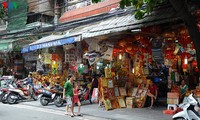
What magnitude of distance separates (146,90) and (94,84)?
293cm

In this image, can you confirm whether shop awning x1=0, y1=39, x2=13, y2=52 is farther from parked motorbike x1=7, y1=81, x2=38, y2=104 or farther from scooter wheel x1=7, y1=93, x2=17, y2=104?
scooter wheel x1=7, y1=93, x2=17, y2=104

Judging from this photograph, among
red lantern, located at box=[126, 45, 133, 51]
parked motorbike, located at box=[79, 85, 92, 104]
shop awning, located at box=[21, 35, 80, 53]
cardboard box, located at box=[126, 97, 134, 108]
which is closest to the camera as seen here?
red lantern, located at box=[126, 45, 133, 51]

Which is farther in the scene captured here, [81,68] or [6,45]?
[6,45]

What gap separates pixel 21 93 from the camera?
50.4 ft

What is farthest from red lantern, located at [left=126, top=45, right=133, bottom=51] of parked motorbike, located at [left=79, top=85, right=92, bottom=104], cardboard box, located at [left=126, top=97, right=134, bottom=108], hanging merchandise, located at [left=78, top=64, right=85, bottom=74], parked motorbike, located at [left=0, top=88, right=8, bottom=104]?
parked motorbike, located at [left=0, top=88, right=8, bottom=104]

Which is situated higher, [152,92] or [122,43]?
→ [122,43]

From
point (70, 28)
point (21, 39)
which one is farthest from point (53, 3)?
point (70, 28)

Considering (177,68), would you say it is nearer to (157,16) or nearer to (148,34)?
(148,34)

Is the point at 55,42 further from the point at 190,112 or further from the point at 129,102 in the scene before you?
the point at 190,112

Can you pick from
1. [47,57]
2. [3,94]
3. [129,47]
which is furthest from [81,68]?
[3,94]

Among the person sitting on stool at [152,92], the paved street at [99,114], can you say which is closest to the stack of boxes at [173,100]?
the paved street at [99,114]

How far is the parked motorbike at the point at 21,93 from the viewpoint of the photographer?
1497 cm

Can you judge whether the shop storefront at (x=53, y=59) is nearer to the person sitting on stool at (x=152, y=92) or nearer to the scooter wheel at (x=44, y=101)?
the scooter wheel at (x=44, y=101)

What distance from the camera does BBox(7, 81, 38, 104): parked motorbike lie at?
14966 mm
